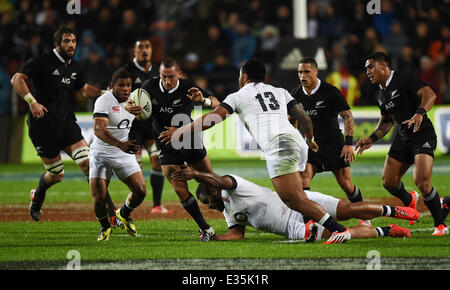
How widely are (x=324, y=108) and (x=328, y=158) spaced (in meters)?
0.64

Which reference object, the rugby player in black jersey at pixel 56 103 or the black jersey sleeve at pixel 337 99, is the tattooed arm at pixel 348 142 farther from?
the rugby player in black jersey at pixel 56 103

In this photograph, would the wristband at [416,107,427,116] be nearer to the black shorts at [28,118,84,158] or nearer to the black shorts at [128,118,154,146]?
the black shorts at [128,118,154,146]

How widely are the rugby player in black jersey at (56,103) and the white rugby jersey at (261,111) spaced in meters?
2.90

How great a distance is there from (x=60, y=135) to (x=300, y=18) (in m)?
8.56

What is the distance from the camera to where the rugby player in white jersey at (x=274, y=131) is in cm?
781

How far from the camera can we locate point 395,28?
2067 centimetres

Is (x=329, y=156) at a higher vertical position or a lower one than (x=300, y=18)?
lower

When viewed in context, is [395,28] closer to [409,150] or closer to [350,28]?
[350,28]

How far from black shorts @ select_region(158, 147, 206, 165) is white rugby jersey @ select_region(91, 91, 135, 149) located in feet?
2.12

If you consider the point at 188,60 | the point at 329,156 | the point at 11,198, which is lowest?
the point at 11,198

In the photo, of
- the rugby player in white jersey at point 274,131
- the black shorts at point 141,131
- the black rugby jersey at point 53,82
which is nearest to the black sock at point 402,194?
the rugby player in white jersey at point 274,131

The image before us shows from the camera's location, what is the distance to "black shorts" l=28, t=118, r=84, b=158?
10328 mm

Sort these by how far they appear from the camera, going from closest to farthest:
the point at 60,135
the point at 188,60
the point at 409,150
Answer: the point at 409,150 → the point at 60,135 → the point at 188,60

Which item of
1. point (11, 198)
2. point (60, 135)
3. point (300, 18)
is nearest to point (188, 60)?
point (300, 18)
